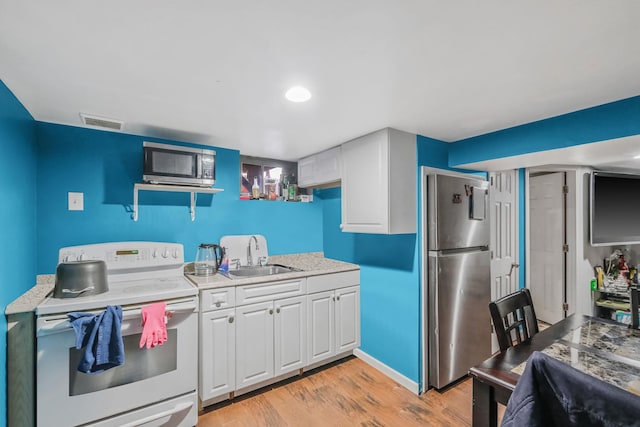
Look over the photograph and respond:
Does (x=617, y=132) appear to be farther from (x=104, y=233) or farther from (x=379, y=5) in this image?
(x=104, y=233)

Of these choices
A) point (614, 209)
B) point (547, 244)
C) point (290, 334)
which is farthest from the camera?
point (547, 244)

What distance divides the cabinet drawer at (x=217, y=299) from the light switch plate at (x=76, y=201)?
1171 mm

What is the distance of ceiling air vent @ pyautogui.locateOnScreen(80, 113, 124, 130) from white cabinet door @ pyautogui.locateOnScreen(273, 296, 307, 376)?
5.82 feet

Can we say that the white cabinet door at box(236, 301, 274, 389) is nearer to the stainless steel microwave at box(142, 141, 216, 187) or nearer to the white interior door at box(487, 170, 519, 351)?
the stainless steel microwave at box(142, 141, 216, 187)

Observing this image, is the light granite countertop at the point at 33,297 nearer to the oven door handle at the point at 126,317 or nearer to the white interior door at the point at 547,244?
the oven door handle at the point at 126,317

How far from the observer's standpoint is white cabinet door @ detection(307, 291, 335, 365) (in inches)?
101

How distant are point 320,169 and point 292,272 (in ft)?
3.48

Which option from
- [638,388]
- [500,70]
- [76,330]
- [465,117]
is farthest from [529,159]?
[76,330]

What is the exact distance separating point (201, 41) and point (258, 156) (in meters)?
1.94

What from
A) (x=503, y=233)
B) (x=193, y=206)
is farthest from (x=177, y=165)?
(x=503, y=233)

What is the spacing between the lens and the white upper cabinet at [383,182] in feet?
7.39

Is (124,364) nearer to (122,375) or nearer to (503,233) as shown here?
(122,375)

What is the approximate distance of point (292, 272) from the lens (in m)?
2.54

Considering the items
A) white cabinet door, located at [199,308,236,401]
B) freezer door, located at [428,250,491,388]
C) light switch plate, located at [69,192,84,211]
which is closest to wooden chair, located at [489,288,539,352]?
freezer door, located at [428,250,491,388]
